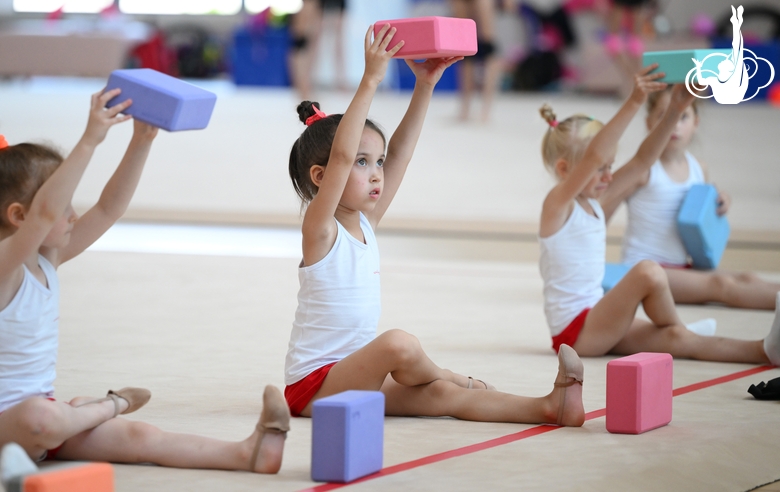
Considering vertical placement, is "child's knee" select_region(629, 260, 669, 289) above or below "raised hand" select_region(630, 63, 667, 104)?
below

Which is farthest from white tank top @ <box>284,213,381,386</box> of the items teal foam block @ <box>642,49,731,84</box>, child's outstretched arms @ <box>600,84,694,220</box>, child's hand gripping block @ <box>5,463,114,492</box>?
Result: child's outstretched arms @ <box>600,84,694,220</box>

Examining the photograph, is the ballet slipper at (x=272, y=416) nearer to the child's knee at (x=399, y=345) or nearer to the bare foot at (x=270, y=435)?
the bare foot at (x=270, y=435)

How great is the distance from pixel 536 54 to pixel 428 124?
12.1ft

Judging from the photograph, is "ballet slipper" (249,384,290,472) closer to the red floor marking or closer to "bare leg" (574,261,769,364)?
the red floor marking

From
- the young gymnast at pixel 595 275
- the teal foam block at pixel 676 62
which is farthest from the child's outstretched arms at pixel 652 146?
the teal foam block at pixel 676 62

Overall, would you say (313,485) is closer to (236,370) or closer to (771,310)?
(236,370)

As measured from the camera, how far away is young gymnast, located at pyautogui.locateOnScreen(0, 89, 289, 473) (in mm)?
1712

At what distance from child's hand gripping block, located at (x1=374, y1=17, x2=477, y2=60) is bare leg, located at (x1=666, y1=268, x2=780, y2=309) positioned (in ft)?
Answer: 6.15

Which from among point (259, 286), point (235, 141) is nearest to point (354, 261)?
point (259, 286)

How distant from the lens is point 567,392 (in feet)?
6.74

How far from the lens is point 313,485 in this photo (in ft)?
5.50

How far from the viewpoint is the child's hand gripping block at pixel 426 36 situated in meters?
2.07

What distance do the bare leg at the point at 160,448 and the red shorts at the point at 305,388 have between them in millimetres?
352

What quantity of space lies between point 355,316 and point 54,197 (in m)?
0.72
